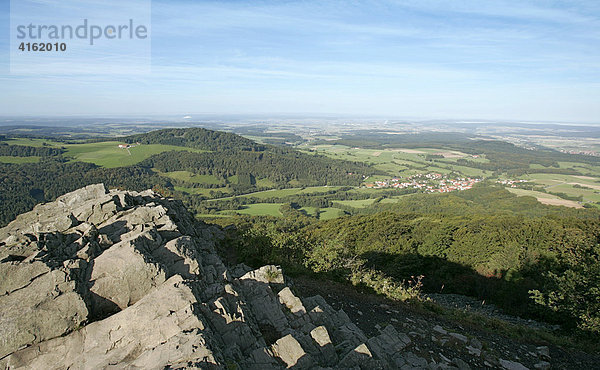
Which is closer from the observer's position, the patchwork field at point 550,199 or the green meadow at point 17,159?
the patchwork field at point 550,199

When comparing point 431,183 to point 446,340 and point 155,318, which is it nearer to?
point 446,340

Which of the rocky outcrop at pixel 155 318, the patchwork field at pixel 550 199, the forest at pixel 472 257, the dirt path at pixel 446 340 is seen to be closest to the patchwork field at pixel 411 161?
the patchwork field at pixel 550 199

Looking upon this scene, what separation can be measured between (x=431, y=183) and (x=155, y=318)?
4804 inches

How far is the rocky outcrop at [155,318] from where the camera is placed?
718cm

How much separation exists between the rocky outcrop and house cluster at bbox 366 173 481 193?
340 ft

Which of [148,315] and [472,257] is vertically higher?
[148,315]

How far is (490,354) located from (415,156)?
176m

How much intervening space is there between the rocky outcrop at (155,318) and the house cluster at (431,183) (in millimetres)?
103514

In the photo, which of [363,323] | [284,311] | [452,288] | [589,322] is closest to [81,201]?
[284,311]

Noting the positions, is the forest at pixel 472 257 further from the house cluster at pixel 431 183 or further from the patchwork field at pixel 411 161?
the patchwork field at pixel 411 161

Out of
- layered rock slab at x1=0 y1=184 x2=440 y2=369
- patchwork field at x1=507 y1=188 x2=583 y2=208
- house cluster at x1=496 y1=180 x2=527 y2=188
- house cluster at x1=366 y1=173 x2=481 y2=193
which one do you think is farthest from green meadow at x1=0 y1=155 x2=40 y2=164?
house cluster at x1=496 y1=180 x2=527 y2=188

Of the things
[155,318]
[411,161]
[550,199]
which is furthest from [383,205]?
[155,318]

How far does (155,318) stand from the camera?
7.73 m

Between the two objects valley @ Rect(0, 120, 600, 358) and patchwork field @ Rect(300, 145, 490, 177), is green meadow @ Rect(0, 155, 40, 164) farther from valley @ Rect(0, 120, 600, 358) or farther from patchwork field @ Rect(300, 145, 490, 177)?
patchwork field @ Rect(300, 145, 490, 177)
